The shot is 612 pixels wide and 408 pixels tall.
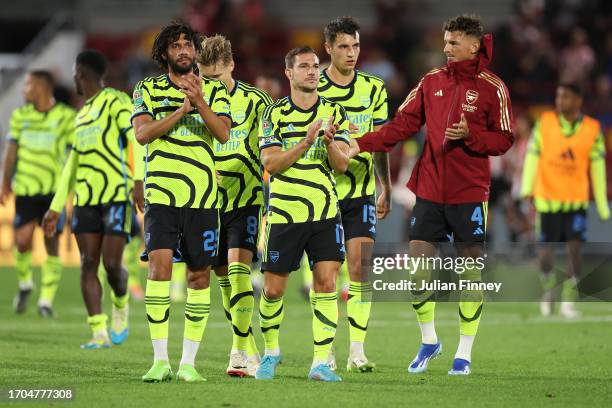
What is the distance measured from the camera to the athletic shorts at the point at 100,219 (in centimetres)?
1128

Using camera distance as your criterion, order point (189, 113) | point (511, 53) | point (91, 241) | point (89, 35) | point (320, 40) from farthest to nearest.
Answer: point (89, 35) → point (320, 40) → point (511, 53) → point (91, 241) → point (189, 113)

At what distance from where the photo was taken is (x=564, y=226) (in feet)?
48.4

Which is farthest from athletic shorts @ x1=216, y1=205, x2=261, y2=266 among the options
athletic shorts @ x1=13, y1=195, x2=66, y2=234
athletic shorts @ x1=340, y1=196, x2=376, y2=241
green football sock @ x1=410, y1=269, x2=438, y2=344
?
athletic shorts @ x1=13, y1=195, x2=66, y2=234

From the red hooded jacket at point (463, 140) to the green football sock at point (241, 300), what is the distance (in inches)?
50.6

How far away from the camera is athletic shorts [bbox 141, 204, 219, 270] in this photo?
8.55 meters

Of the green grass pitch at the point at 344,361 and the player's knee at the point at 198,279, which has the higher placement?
the player's knee at the point at 198,279

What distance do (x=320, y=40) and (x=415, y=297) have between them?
17160 millimetres

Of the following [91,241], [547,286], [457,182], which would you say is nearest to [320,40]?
[547,286]

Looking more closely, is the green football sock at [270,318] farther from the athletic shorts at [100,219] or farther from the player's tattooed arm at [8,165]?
the player's tattooed arm at [8,165]

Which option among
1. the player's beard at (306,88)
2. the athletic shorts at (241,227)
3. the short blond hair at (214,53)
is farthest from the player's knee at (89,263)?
the player's beard at (306,88)

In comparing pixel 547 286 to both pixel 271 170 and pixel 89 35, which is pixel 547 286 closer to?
pixel 271 170

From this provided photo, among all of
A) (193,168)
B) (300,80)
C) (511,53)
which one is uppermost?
(511,53)

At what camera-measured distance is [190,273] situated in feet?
28.6

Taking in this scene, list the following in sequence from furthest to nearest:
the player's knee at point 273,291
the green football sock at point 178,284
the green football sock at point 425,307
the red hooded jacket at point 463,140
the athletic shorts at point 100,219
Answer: the green football sock at point 178,284
the athletic shorts at point 100,219
the green football sock at point 425,307
the red hooded jacket at point 463,140
the player's knee at point 273,291
